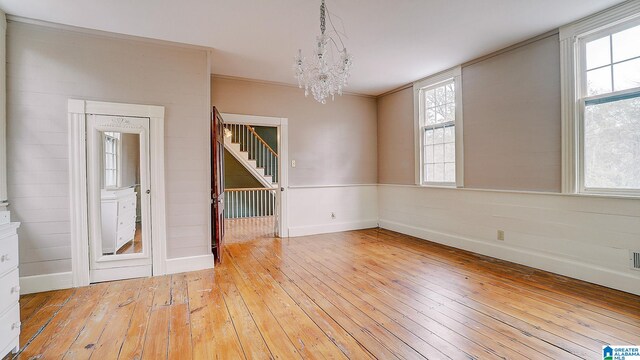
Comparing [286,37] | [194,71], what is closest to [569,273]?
[286,37]

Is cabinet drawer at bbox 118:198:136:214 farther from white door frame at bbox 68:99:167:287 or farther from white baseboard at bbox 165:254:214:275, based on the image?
white baseboard at bbox 165:254:214:275

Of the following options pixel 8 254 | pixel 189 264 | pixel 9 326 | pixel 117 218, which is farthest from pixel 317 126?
pixel 9 326

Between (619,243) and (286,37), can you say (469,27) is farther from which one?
(619,243)

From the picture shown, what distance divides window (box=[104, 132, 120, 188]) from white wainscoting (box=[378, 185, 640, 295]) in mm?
4493

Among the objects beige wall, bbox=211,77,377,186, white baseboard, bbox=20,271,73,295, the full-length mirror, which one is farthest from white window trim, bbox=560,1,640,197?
white baseboard, bbox=20,271,73,295

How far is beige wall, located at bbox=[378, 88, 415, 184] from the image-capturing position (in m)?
5.32

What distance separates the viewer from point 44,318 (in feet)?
7.89

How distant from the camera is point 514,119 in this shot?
368 centimetres

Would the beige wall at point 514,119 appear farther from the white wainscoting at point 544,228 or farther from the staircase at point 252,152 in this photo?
the staircase at point 252,152

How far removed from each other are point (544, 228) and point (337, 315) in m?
2.74

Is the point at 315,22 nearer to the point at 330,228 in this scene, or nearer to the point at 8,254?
the point at 8,254

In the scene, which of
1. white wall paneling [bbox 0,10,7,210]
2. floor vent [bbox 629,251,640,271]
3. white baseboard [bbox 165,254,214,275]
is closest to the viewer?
floor vent [bbox 629,251,640,271]

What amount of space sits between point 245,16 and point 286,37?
60cm

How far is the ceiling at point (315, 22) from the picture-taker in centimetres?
274
